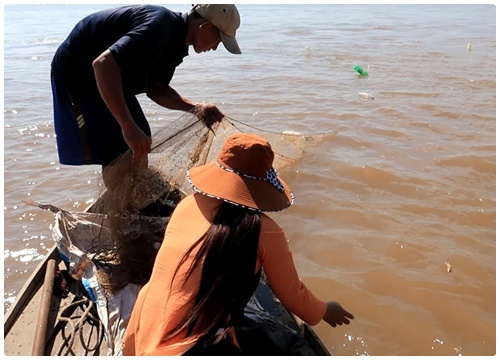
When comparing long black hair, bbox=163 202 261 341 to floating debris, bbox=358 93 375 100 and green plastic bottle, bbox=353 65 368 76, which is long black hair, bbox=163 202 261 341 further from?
green plastic bottle, bbox=353 65 368 76

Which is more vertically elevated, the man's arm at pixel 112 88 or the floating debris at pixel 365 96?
the man's arm at pixel 112 88

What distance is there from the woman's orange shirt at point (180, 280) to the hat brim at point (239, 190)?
0.15 ft

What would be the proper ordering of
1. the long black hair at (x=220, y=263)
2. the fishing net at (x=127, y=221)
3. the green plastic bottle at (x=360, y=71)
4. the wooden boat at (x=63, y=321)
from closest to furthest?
the long black hair at (x=220, y=263), the wooden boat at (x=63, y=321), the fishing net at (x=127, y=221), the green plastic bottle at (x=360, y=71)

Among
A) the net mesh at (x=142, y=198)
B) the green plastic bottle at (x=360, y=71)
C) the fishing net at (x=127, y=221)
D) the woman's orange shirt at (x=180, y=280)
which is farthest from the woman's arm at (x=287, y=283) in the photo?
the green plastic bottle at (x=360, y=71)

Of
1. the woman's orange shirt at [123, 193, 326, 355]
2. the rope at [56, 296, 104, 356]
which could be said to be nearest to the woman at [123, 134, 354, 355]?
the woman's orange shirt at [123, 193, 326, 355]

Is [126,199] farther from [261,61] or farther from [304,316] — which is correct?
[261,61]

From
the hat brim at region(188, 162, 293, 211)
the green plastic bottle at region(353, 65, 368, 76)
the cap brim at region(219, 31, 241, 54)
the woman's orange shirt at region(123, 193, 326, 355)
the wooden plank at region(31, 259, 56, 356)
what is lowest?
the green plastic bottle at region(353, 65, 368, 76)

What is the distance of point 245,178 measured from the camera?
1.71 m

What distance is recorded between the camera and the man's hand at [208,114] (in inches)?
115

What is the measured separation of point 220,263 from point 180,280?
16cm

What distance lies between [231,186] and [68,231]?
1.63 m

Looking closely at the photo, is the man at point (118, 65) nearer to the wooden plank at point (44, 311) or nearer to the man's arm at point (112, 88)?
the man's arm at point (112, 88)

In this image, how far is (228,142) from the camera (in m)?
1.75

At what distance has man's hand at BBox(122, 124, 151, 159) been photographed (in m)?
2.39
